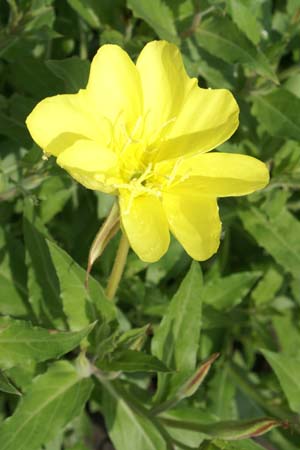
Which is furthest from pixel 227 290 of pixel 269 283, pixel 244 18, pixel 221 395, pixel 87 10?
pixel 87 10

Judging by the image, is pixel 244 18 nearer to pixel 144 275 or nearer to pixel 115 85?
pixel 115 85

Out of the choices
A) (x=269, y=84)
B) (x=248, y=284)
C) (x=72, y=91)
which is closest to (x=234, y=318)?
(x=248, y=284)

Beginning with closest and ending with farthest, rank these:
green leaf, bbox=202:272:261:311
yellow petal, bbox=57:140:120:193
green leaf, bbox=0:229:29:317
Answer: yellow petal, bbox=57:140:120:193
green leaf, bbox=0:229:29:317
green leaf, bbox=202:272:261:311

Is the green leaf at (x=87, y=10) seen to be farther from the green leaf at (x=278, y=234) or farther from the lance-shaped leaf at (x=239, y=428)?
the lance-shaped leaf at (x=239, y=428)

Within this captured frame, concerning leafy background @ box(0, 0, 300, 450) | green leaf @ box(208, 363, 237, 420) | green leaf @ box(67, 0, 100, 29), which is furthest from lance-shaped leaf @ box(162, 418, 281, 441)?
green leaf @ box(67, 0, 100, 29)

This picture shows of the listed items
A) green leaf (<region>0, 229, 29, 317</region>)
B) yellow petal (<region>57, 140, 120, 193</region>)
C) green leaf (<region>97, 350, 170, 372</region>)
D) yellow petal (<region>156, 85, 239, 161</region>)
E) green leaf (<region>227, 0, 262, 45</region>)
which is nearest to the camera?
yellow petal (<region>57, 140, 120, 193</region>)

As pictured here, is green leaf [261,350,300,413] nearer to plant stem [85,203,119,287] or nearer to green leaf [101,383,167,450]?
green leaf [101,383,167,450]

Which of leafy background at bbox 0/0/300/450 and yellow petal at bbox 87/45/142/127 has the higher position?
yellow petal at bbox 87/45/142/127
